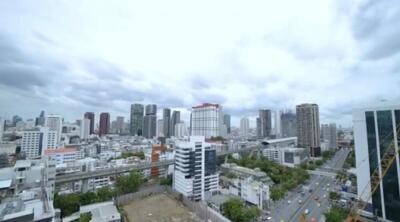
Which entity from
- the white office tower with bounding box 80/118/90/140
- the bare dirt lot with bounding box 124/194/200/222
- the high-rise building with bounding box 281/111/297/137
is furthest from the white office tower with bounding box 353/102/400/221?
the white office tower with bounding box 80/118/90/140

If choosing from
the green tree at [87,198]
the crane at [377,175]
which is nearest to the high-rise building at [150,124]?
the green tree at [87,198]

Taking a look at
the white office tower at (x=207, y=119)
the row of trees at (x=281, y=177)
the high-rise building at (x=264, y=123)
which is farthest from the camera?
the high-rise building at (x=264, y=123)

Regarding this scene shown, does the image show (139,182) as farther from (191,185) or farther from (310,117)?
(310,117)

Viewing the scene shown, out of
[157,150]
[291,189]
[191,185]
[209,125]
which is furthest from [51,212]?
[209,125]

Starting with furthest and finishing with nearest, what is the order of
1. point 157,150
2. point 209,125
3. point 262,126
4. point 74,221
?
point 262,126 < point 209,125 < point 157,150 < point 74,221

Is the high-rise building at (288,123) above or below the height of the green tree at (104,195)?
above

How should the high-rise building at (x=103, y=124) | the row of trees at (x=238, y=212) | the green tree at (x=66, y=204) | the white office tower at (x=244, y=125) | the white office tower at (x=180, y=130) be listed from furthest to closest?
the white office tower at (x=244, y=125) < the high-rise building at (x=103, y=124) < the white office tower at (x=180, y=130) < the green tree at (x=66, y=204) < the row of trees at (x=238, y=212)

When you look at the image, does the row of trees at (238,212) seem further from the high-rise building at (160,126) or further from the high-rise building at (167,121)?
the high-rise building at (160,126)
